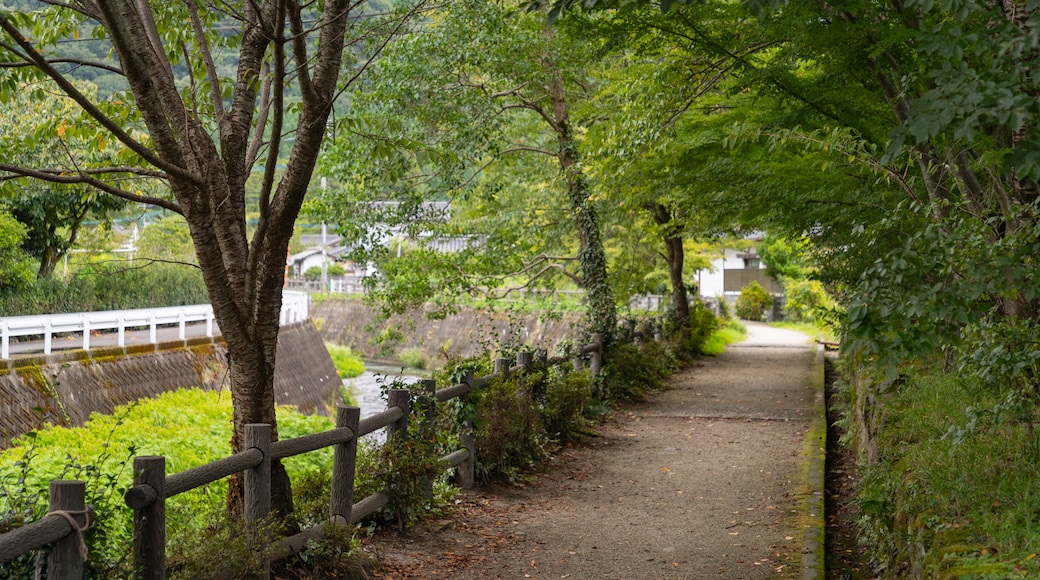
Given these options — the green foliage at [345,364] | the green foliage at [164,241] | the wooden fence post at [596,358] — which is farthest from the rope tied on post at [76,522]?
the green foliage at [345,364]

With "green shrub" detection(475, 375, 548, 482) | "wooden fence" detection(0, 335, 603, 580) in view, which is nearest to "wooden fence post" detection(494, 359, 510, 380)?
"green shrub" detection(475, 375, 548, 482)

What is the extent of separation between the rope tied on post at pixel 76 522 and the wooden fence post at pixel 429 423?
3.95 m

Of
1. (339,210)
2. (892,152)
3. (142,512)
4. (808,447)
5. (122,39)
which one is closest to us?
(892,152)

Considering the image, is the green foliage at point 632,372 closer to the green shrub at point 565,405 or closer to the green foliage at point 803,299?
the green shrub at point 565,405

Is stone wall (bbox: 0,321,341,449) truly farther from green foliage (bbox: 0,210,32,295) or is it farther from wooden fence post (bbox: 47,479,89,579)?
wooden fence post (bbox: 47,479,89,579)

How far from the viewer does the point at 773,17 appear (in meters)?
7.11

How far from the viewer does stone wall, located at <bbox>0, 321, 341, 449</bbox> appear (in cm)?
1566

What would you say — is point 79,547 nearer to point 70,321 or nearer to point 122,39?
point 122,39

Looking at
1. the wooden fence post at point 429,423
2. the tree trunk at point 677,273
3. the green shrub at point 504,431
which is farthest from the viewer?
the tree trunk at point 677,273

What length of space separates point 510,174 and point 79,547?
18.5 m

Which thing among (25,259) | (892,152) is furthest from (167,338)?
(892,152)

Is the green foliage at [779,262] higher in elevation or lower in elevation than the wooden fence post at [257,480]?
higher

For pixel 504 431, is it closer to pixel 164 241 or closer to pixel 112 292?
pixel 112 292

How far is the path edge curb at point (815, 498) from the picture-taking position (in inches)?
258
